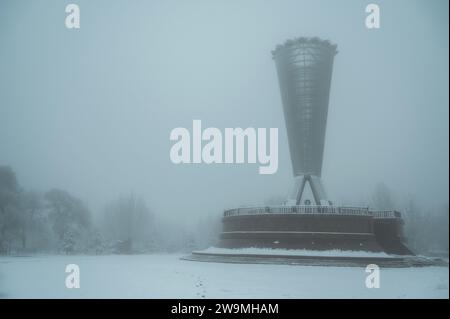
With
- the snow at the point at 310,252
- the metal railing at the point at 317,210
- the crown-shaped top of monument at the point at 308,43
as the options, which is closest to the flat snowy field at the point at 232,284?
the snow at the point at 310,252

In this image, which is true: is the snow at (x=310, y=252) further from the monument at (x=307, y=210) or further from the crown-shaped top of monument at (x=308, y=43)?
the crown-shaped top of monument at (x=308, y=43)

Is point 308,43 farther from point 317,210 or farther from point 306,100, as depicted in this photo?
point 317,210

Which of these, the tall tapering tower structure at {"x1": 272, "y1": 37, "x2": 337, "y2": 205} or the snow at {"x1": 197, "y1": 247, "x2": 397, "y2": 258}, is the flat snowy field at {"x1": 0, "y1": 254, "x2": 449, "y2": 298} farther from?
the tall tapering tower structure at {"x1": 272, "y1": 37, "x2": 337, "y2": 205}

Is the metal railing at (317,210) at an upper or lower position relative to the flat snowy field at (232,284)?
upper

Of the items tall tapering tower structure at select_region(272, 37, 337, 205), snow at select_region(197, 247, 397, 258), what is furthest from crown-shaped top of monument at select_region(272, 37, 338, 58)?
snow at select_region(197, 247, 397, 258)

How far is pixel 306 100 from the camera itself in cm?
4328

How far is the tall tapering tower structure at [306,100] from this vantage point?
43.1 meters

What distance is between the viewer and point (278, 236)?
33.7 meters

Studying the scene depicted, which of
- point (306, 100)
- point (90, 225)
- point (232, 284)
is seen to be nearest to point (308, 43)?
point (306, 100)

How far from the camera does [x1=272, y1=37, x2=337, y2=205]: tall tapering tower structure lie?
43.1 meters

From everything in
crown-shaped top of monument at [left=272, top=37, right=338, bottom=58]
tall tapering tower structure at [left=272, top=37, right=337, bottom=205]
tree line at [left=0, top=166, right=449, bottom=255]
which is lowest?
tree line at [left=0, top=166, right=449, bottom=255]

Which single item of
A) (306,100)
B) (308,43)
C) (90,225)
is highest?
(308,43)

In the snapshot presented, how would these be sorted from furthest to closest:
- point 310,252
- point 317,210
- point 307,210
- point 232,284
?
point 307,210 < point 317,210 < point 310,252 < point 232,284
